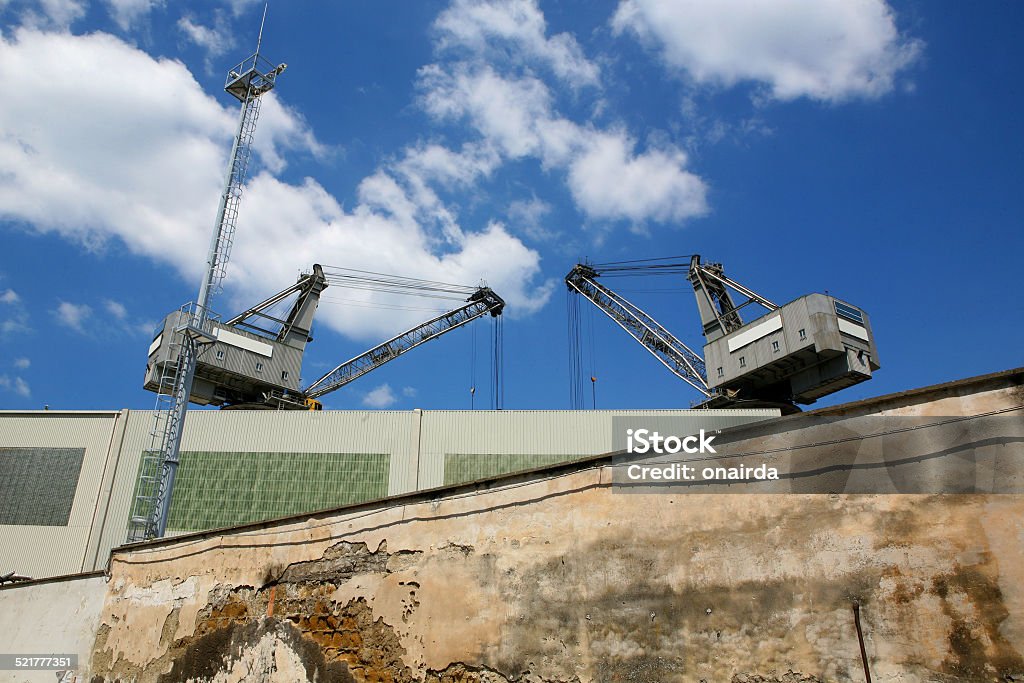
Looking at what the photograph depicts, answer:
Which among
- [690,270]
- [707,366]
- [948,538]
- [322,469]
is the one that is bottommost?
[948,538]

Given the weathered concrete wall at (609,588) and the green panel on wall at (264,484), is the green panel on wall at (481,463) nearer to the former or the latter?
the green panel on wall at (264,484)

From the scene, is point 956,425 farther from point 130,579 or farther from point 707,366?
point 707,366

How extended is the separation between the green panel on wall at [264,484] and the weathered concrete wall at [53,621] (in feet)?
45.0

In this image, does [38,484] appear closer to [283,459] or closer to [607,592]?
[283,459]

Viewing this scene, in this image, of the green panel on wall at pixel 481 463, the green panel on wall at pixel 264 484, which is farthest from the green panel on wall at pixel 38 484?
the green panel on wall at pixel 481 463

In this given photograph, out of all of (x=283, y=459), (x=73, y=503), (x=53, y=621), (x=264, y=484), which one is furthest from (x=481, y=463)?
(x=53, y=621)

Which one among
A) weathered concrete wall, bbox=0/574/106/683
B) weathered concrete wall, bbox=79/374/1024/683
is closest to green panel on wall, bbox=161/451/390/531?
weathered concrete wall, bbox=0/574/106/683

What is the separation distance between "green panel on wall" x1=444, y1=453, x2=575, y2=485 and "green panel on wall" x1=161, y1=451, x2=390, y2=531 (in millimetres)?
2547

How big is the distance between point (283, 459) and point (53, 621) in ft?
50.0

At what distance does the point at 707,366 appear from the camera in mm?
36469

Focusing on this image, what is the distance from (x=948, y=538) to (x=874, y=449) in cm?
93

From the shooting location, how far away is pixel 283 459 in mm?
26984

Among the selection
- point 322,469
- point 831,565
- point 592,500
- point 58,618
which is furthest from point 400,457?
point 831,565

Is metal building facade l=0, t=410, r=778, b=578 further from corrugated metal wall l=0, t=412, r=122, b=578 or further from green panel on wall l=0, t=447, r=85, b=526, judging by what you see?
green panel on wall l=0, t=447, r=85, b=526
